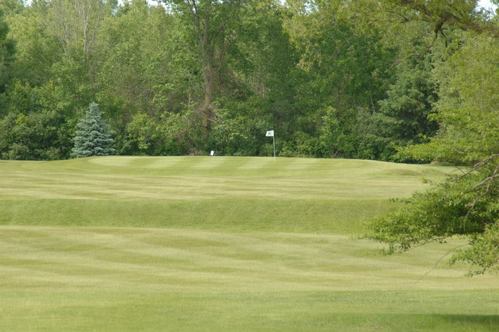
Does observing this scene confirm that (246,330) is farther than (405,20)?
No

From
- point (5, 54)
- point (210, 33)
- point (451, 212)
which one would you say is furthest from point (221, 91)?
point (451, 212)

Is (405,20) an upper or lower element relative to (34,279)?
upper

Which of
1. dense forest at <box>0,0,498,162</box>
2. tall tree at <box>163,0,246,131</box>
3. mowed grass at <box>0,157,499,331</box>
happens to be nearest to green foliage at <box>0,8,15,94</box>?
dense forest at <box>0,0,498,162</box>

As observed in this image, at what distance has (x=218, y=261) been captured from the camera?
26891mm

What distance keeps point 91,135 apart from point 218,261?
46.1m

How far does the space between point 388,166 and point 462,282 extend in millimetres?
25721

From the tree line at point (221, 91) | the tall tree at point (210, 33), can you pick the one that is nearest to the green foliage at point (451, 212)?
the tree line at point (221, 91)

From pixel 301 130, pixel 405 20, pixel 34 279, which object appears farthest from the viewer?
pixel 301 130

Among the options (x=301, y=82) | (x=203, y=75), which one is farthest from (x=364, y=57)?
(x=203, y=75)

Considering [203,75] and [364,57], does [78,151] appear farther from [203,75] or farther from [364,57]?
[364,57]

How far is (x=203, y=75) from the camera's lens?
261 feet

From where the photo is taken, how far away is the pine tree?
71.3 m

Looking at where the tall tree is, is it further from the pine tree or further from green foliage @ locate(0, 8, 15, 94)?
green foliage @ locate(0, 8, 15, 94)

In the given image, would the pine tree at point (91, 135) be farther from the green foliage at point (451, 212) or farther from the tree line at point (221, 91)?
the green foliage at point (451, 212)
